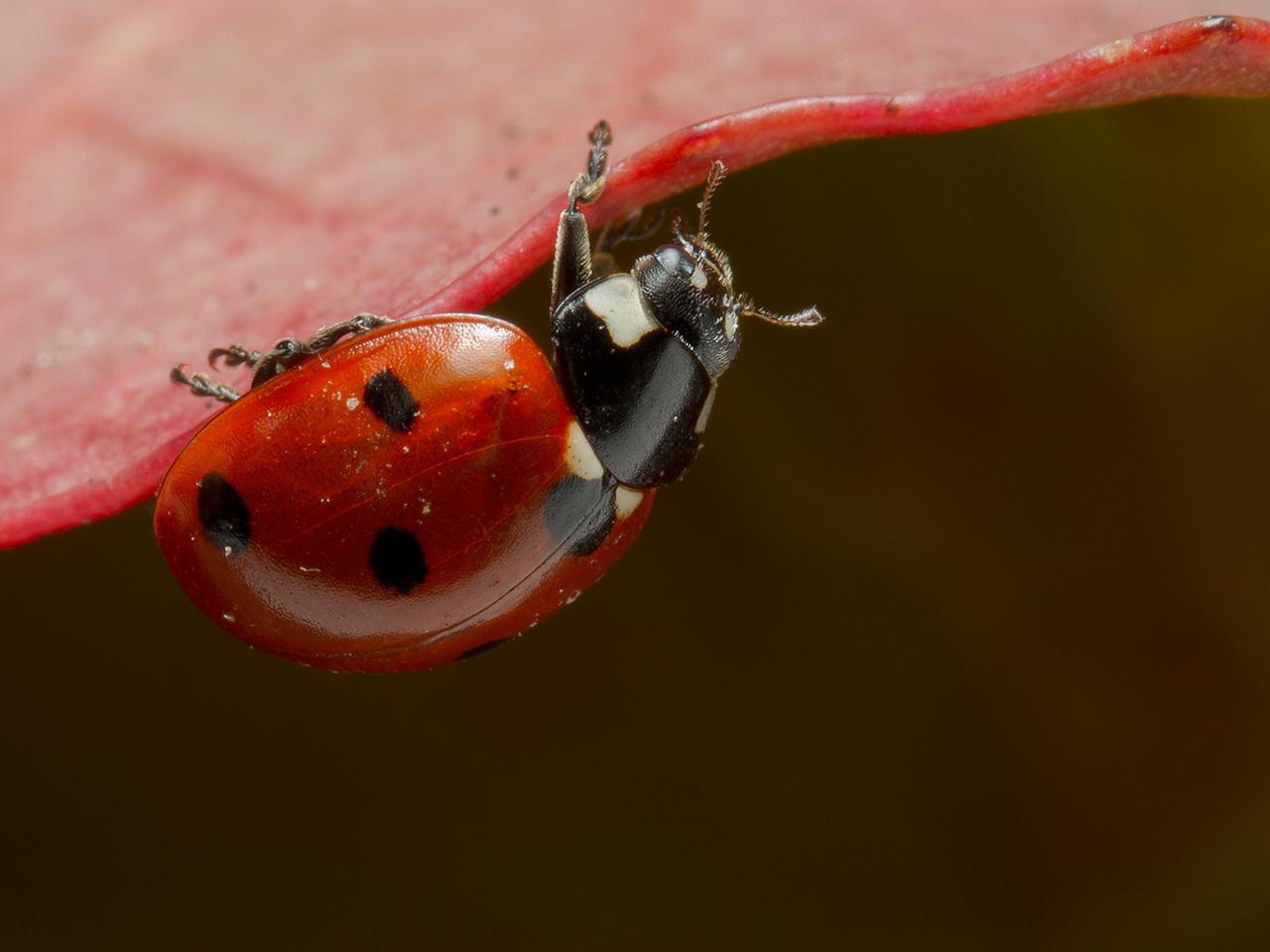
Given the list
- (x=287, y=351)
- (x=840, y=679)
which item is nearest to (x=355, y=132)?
(x=287, y=351)

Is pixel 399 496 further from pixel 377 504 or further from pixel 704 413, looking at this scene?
pixel 704 413

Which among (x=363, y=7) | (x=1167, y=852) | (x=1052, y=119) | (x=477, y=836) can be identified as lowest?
(x=1167, y=852)

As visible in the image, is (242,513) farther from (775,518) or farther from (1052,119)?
(1052,119)

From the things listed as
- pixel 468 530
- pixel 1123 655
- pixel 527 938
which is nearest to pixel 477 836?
pixel 527 938

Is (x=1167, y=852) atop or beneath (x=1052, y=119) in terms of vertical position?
beneath

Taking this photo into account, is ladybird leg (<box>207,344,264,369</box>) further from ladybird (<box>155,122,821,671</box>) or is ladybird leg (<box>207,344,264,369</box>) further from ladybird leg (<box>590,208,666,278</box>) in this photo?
ladybird leg (<box>590,208,666,278</box>)

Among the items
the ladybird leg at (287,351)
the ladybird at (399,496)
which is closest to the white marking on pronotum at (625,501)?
the ladybird at (399,496)

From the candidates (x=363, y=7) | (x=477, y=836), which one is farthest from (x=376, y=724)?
(x=363, y=7)
